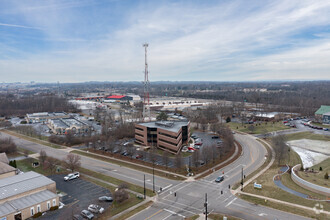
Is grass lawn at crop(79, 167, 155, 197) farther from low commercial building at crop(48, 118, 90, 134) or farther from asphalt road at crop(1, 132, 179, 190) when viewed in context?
low commercial building at crop(48, 118, 90, 134)

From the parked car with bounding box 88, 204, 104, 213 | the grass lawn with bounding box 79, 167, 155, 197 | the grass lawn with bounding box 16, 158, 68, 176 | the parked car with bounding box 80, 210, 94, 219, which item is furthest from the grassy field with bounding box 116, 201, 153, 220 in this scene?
the grass lawn with bounding box 16, 158, 68, 176

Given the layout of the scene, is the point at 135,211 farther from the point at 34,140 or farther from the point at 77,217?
the point at 34,140

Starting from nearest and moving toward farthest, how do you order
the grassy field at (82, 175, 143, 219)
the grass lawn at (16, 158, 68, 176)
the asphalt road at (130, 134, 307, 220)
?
the asphalt road at (130, 134, 307, 220)
the grassy field at (82, 175, 143, 219)
the grass lawn at (16, 158, 68, 176)

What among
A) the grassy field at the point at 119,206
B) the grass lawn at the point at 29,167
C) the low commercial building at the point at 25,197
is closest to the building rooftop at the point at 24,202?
the low commercial building at the point at 25,197

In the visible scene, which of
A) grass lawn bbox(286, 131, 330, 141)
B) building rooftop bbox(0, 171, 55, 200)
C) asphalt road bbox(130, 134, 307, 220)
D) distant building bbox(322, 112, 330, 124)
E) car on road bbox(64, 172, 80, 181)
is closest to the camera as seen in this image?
asphalt road bbox(130, 134, 307, 220)

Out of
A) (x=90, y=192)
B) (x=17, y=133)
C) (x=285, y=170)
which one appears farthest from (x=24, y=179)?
(x=17, y=133)

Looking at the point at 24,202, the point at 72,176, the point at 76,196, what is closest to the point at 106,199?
the point at 76,196
